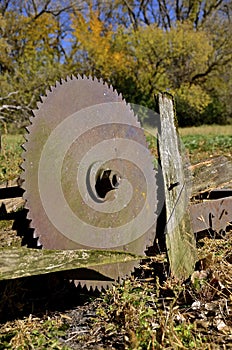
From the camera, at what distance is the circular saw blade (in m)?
2.96

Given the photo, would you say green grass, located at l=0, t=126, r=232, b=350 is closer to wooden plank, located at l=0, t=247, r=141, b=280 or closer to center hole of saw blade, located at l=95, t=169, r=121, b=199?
wooden plank, located at l=0, t=247, r=141, b=280

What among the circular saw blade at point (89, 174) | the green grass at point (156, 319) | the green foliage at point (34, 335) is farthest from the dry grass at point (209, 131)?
the green foliage at point (34, 335)

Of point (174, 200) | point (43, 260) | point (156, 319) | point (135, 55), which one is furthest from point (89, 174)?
point (135, 55)

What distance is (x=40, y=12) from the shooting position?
3509cm

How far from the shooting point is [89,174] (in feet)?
10.7

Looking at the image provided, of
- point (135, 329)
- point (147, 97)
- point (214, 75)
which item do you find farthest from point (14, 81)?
point (135, 329)

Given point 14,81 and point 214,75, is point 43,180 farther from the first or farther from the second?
point 214,75

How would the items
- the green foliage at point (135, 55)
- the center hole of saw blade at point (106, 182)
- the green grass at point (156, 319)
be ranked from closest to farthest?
the green grass at point (156, 319) → the center hole of saw blade at point (106, 182) → the green foliage at point (135, 55)

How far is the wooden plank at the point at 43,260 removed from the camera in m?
2.50

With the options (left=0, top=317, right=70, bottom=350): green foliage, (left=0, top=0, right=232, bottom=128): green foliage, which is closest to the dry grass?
(left=0, top=0, right=232, bottom=128): green foliage

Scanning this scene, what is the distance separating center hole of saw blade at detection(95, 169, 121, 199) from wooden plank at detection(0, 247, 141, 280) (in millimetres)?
529

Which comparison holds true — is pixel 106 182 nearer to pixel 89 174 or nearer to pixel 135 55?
pixel 89 174

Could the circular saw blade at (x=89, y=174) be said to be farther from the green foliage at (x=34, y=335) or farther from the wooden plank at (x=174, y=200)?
the green foliage at (x=34, y=335)

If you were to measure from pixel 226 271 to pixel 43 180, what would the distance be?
1416 millimetres
